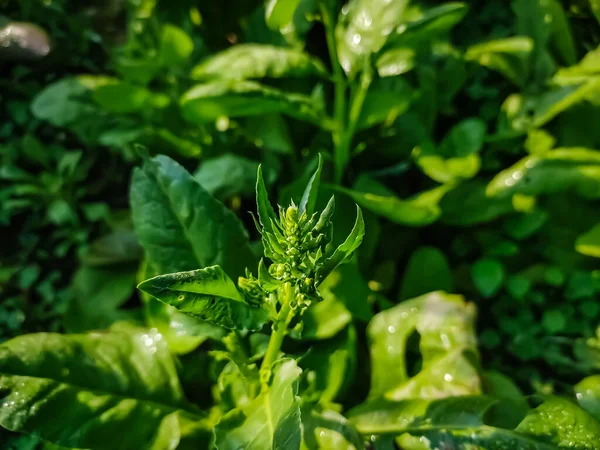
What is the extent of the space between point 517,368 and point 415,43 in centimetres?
91

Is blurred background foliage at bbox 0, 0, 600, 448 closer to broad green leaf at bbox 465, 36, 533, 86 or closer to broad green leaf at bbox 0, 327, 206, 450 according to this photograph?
broad green leaf at bbox 465, 36, 533, 86

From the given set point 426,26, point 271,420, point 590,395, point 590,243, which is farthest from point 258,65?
point 590,395

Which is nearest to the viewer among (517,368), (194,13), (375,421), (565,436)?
(565,436)

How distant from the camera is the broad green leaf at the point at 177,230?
1109 mm

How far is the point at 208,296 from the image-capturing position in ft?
2.77

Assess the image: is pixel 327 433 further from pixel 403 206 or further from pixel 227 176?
pixel 227 176

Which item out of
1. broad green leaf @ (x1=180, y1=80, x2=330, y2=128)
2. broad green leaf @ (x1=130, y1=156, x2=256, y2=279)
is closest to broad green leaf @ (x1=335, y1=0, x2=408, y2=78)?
broad green leaf @ (x1=180, y1=80, x2=330, y2=128)

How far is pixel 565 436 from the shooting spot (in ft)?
3.32

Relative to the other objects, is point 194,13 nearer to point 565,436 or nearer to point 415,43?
point 415,43

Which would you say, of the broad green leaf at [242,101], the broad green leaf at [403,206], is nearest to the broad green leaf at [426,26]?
the broad green leaf at [242,101]

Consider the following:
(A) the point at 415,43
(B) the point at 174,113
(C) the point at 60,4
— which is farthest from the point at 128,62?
(A) the point at 415,43

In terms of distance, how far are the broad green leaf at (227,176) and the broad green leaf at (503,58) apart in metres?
0.75

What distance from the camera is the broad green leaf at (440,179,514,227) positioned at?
1.50 metres

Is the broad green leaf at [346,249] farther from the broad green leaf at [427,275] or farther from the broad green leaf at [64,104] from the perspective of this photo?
the broad green leaf at [64,104]
